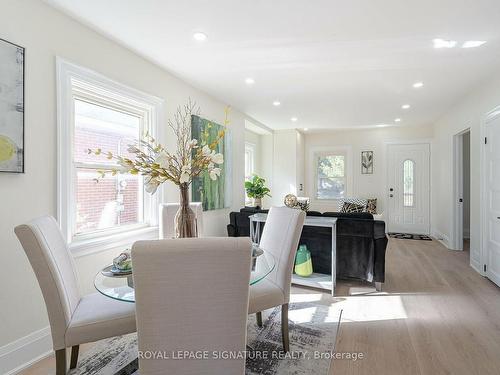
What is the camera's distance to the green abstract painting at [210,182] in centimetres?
359

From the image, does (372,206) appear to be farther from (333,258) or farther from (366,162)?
(333,258)

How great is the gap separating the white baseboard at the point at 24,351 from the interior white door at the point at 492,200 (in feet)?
14.5

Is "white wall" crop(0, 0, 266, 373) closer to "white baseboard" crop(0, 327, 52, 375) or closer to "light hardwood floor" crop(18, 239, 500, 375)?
"white baseboard" crop(0, 327, 52, 375)

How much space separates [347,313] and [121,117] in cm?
288

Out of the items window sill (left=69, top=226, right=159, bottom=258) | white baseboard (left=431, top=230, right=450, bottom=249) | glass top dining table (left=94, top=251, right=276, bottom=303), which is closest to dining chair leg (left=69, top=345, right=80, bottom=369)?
glass top dining table (left=94, top=251, right=276, bottom=303)

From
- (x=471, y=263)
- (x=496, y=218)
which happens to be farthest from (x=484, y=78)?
(x=471, y=263)

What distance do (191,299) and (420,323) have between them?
2287 mm

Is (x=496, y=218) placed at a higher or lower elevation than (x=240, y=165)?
lower

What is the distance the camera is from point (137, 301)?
3.39 feet

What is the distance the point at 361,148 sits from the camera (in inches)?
267

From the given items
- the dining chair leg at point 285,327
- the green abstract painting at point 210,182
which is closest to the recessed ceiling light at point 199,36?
the green abstract painting at point 210,182

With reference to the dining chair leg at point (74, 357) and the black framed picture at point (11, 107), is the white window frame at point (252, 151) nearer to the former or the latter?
the black framed picture at point (11, 107)

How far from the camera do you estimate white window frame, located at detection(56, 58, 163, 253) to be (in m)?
2.07

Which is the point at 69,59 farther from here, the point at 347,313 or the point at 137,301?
the point at 347,313
